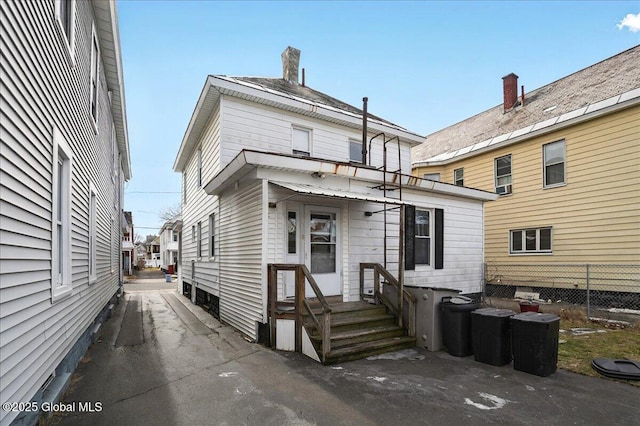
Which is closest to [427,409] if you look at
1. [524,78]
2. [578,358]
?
[578,358]

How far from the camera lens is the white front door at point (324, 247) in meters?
7.64

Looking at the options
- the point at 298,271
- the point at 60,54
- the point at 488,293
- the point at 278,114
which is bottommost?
the point at 488,293

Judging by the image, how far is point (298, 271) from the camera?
20.9ft

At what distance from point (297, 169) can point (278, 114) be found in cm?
342

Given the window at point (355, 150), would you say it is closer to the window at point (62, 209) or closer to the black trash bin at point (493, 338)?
the black trash bin at point (493, 338)

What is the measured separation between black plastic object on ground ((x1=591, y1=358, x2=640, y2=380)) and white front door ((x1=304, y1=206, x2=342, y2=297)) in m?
4.52

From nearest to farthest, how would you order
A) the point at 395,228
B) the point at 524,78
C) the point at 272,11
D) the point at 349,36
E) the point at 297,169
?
the point at 297,169 → the point at 395,228 → the point at 272,11 → the point at 349,36 → the point at 524,78

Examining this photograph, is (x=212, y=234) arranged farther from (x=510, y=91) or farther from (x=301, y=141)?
(x=510, y=91)

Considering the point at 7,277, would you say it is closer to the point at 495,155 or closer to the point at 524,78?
the point at 495,155

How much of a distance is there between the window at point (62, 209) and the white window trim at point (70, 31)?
1223 mm

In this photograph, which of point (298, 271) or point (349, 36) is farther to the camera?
point (349, 36)

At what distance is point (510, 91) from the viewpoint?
15.9 m

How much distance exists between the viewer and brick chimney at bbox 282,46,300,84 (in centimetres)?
1233

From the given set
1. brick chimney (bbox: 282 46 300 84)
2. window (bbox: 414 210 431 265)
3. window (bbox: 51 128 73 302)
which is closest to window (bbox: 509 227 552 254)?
window (bbox: 414 210 431 265)
